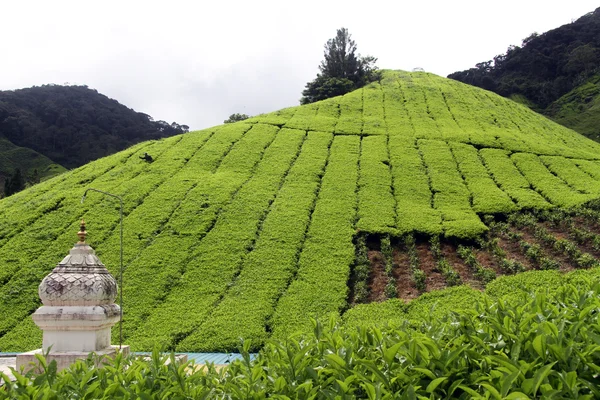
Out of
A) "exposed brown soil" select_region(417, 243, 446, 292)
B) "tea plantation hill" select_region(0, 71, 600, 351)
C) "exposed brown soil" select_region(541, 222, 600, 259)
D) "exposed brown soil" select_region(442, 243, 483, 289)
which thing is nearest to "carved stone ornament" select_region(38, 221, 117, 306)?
"tea plantation hill" select_region(0, 71, 600, 351)

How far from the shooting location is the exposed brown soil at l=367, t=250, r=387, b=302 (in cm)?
1175

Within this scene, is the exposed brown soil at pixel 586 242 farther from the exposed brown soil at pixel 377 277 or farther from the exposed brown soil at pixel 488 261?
the exposed brown soil at pixel 377 277

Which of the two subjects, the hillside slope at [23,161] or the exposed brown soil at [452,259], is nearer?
the exposed brown soil at [452,259]

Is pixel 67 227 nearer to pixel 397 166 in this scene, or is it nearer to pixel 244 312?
pixel 244 312

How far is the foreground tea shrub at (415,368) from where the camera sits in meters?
2.50

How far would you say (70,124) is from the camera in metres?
61.7

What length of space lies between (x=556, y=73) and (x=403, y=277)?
5437cm

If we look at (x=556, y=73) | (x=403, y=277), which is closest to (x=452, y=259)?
(x=403, y=277)

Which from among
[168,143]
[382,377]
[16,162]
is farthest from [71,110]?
[382,377]

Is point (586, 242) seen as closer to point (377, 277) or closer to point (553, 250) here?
point (553, 250)

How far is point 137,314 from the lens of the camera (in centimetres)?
1142

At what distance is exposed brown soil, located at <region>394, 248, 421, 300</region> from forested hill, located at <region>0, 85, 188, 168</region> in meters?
49.1

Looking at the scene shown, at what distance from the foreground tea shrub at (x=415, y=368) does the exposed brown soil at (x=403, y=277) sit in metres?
8.22

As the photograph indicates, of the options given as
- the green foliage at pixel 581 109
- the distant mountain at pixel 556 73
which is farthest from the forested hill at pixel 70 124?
the green foliage at pixel 581 109
